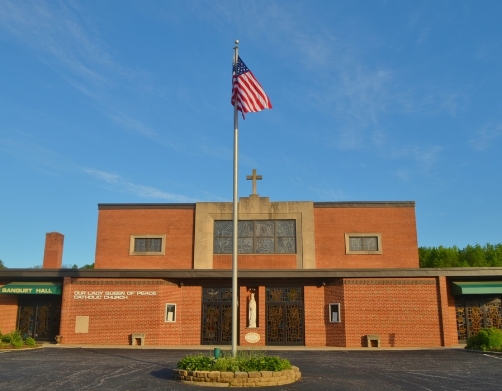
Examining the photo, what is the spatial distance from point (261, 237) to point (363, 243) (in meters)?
5.96

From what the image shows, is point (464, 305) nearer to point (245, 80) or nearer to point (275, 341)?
point (275, 341)

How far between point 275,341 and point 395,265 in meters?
8.13

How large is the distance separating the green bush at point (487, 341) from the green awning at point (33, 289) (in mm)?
21590

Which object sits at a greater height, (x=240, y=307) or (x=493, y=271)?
(x=493, y=271)

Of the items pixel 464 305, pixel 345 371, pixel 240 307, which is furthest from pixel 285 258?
pixel 345 371

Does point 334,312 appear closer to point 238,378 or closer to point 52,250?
point 238,378

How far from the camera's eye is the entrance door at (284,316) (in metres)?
27.4

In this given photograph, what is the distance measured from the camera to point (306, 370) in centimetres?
1717

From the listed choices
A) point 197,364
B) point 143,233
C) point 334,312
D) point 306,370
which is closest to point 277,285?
point 334,312

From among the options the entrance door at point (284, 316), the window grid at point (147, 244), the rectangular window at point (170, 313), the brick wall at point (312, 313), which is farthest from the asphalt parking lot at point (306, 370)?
the window grid at point (147, 244)

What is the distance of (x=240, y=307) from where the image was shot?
91.2 ft

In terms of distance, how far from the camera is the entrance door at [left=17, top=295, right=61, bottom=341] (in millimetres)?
28938

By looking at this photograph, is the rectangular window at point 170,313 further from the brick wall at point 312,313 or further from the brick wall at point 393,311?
the brick wall at point 393,311

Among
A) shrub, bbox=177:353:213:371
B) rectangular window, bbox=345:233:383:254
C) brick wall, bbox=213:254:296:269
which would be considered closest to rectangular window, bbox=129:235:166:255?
brick wall, bbox=213:254:296:269
